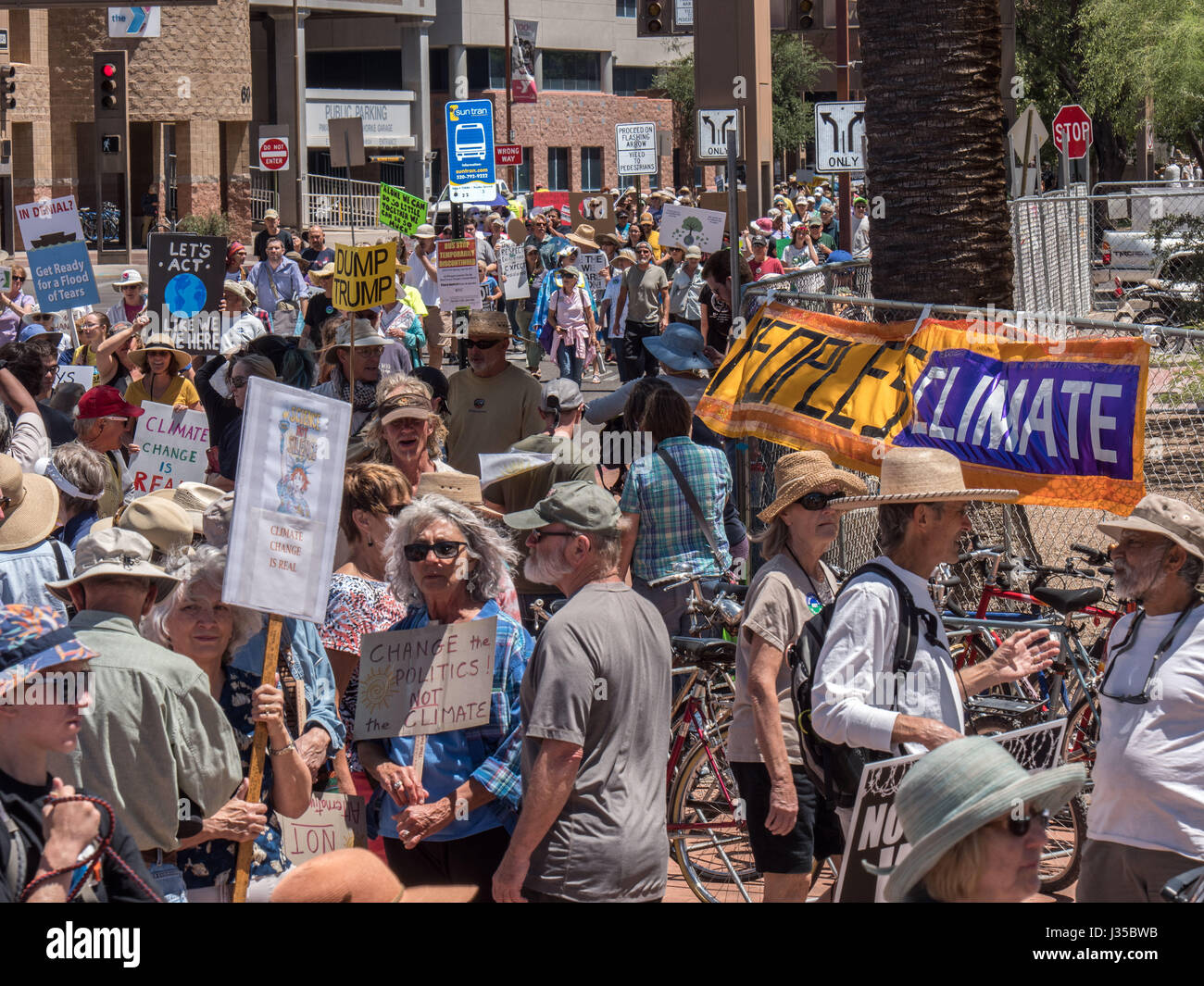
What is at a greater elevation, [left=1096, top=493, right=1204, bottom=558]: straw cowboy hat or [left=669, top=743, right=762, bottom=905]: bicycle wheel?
[left=1096, top=493, right=1204, bottom=558]: straw cowboy hat

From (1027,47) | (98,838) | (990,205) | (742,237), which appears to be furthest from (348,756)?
(1027,47)

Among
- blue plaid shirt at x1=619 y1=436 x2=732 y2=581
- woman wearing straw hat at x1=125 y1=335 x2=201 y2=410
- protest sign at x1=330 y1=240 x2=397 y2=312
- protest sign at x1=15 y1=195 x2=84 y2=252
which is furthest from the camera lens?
protest sign at x1=15 y1=195 x2=84 y2=252

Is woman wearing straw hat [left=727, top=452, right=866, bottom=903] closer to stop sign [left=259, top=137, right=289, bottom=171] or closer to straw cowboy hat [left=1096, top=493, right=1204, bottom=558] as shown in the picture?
straw cowboy hat [left=1096, top=493, right=1204, bottom=558]

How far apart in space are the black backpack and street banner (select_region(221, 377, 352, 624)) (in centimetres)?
136

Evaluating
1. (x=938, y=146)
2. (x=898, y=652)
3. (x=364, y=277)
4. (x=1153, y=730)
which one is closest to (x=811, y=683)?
(x=898, y=652)

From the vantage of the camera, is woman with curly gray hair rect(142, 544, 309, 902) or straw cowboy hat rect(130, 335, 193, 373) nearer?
woman with curly gray hair rect(142, 544, 309, 902)

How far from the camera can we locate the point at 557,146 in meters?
70.6

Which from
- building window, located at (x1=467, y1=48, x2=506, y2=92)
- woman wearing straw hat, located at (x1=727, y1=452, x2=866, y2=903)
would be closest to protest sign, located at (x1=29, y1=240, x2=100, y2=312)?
woman wearing straw hat, located at (x1=727, y1=452, x2=866, y2=903)

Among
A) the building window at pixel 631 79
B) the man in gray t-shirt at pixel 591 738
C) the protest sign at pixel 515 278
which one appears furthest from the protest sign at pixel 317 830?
the building window at pixel 631 79

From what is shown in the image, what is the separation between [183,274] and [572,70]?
62.1 meters

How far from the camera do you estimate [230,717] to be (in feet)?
15.3

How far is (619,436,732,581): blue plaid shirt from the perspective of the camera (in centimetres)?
750

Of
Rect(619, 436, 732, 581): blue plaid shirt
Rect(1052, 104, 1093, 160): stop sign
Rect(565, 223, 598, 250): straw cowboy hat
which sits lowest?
Rect(619, 436, 732, 581): blue plaid shirt

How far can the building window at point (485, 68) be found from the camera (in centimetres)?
6888
